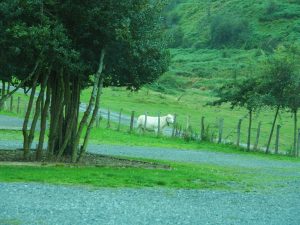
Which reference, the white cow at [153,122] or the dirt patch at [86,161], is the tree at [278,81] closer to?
the white cow at [153,122]

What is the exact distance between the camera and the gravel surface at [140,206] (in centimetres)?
1354

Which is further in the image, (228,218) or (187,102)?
(187,102)

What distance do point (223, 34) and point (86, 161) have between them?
115 meters

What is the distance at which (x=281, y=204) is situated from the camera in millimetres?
17750

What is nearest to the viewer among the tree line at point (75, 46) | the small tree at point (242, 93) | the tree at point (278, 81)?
the tree line at point (75, 46)

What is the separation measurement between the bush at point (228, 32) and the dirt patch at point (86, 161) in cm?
10896

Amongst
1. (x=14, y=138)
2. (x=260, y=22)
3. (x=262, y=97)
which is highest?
(x=260, y=22)

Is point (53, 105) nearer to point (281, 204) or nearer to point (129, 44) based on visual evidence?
point (129, 44)

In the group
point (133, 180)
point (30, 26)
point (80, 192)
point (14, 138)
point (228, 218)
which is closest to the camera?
point (228, 218)

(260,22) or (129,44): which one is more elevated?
(260,22)

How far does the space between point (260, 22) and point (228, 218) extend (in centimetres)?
13226

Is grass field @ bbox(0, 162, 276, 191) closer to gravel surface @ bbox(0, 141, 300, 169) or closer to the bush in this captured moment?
gravel surface @ bbox(0, 141, 300, 169)

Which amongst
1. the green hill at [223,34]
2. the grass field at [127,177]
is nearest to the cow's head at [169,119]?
the grass field at [127,177]

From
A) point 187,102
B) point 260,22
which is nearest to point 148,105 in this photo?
point 187,102
